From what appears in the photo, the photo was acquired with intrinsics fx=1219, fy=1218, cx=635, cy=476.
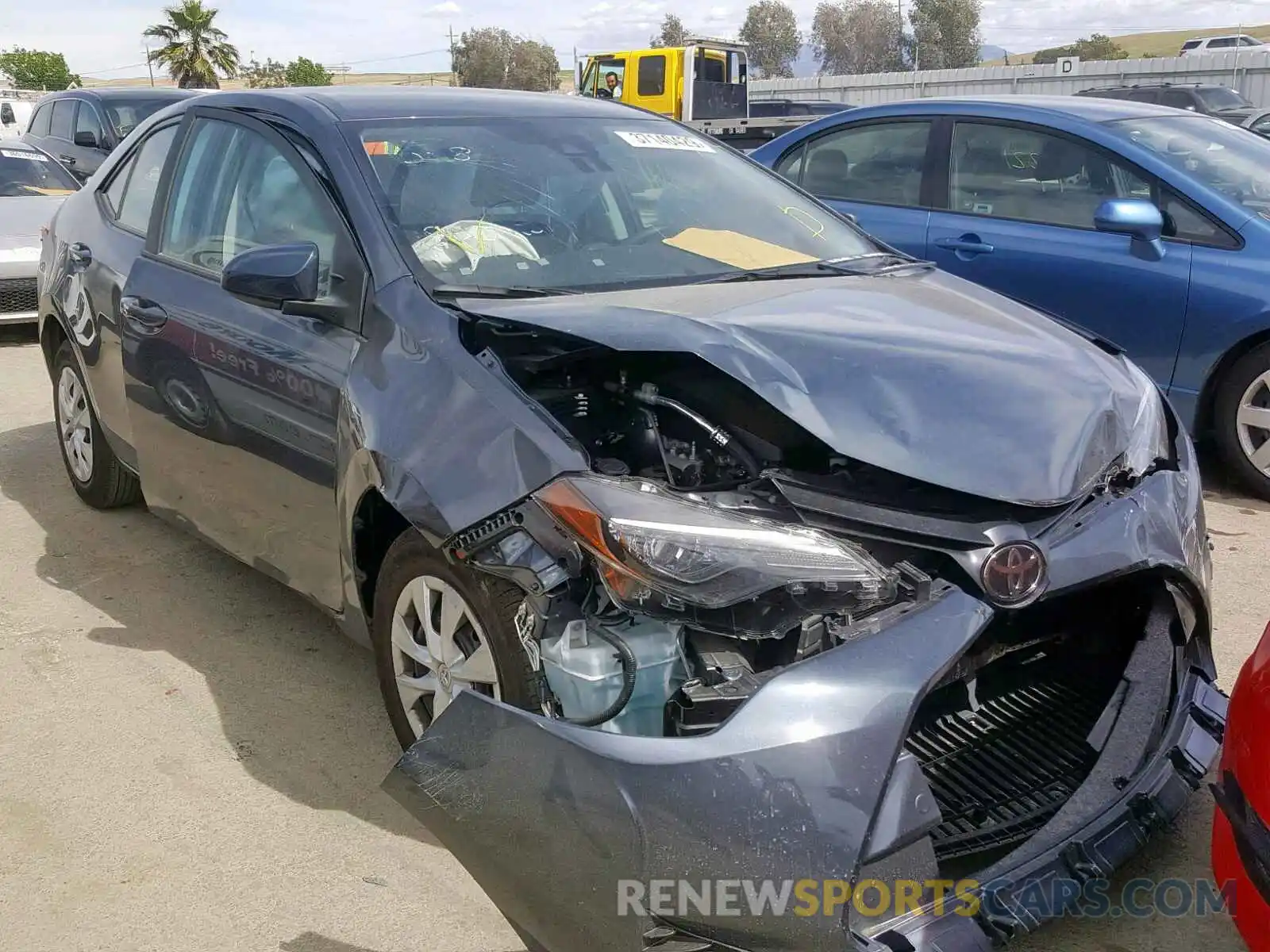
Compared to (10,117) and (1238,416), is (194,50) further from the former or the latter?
(1238,416)

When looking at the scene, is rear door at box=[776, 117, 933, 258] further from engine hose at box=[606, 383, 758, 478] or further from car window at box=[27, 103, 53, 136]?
car window at box=[27, 103, 53, 136]

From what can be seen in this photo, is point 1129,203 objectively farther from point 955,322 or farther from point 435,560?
point 435,560

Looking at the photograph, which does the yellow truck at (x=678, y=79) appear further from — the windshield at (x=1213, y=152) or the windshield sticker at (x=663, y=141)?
the windshield sticker at (x=663, y=141)

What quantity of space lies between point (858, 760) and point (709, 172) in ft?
7.95

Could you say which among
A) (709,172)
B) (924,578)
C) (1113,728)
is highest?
(709,172)

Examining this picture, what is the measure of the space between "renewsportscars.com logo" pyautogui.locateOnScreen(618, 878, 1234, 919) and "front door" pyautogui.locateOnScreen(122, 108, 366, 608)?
150 centimetres

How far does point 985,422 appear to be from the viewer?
2.44 meters

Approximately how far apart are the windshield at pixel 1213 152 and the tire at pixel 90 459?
4615mm

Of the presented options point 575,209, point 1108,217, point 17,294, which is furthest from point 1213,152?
point 17,294

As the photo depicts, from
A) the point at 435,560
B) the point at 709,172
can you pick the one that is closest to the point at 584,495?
the point at 435,560

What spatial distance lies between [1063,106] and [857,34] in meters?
64.8

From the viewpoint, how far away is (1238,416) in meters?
5.07

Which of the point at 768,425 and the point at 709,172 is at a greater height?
the point at 709,172

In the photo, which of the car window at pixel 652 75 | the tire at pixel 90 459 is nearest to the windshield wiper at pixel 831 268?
the tire at pixel 90 459
